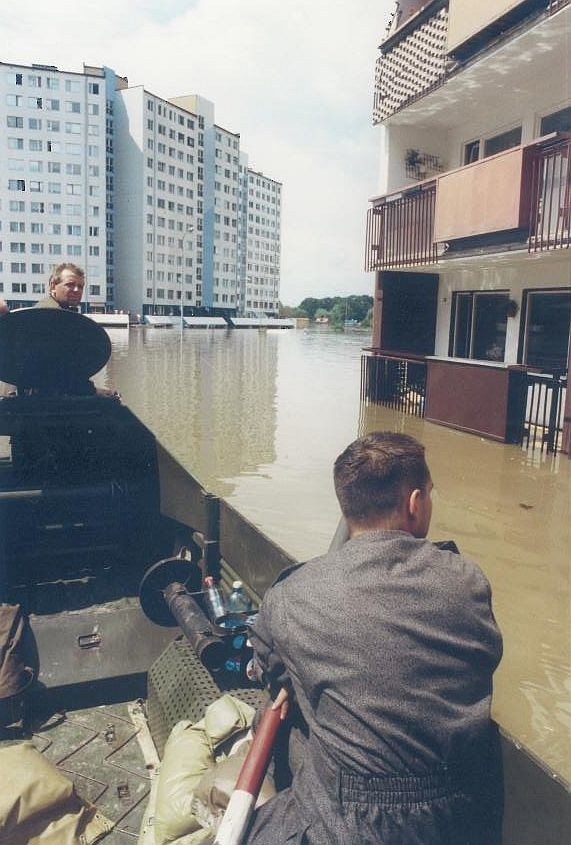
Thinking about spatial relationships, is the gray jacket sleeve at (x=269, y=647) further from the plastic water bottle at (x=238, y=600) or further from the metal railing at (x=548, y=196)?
the metal railing at (x=548, y=196)

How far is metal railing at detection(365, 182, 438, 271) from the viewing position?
1439 cm

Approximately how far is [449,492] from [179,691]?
5.61m

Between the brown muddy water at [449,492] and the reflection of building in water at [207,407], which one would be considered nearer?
the brown muddy water at [449,492]

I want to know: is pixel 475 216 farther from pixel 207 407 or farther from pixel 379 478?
pixel 379 478

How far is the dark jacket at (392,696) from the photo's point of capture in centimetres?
169

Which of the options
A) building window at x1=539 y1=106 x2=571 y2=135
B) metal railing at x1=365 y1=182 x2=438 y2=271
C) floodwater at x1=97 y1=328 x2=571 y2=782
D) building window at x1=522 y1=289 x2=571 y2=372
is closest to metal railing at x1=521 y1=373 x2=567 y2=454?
floodwater at x1=97 y1=328 x2=571 y2=782

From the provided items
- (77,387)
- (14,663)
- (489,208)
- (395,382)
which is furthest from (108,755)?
(395,382)

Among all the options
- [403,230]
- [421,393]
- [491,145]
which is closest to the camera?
[491,145]

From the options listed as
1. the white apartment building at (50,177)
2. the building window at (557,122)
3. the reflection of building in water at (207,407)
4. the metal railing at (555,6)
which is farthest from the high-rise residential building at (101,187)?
the metal railing at (555,6)

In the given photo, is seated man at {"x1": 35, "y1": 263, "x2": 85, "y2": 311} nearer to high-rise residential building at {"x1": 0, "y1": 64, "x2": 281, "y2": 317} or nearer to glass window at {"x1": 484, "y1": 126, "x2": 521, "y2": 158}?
glass window at {"x1": 484, "y1": 126, "x2": 521, "y2": 158}

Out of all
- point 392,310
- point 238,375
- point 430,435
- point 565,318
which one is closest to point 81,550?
point 430,435

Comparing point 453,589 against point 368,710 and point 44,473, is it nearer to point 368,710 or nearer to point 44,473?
point 368,710

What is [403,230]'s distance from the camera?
15391 millimetres

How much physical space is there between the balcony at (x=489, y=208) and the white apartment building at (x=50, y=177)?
280 ft
